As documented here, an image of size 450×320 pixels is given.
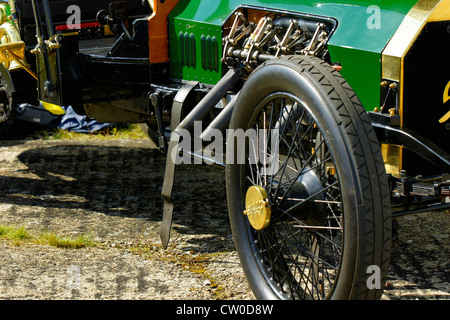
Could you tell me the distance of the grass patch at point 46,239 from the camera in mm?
3873

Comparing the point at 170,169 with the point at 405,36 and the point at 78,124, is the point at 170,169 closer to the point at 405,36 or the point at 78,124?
the point at 405,36

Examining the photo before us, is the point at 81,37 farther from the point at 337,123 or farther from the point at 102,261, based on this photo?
the point at 337,123

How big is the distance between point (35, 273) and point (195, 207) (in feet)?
4.52

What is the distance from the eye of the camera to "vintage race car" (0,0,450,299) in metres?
2.42

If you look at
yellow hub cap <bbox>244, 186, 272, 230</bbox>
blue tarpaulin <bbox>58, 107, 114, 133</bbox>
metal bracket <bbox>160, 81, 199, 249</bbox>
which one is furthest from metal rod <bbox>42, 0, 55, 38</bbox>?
blue tarpaulin <bbox>58, 107, 114, 133</bbox>

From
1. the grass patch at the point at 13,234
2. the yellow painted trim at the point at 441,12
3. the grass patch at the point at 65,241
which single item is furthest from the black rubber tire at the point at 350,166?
the grass patch at the point at 13,234

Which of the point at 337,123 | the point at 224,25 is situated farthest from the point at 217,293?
the point at 224,25

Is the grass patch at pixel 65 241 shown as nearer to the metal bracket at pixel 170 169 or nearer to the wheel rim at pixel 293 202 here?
the metal bracket at pixel 170 169

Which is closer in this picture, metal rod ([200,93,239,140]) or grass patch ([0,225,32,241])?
metal rod ([200,93,239,140])

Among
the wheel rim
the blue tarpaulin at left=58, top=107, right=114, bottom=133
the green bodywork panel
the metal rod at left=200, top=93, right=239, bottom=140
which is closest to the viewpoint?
the wheel rim

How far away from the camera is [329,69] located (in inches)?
102

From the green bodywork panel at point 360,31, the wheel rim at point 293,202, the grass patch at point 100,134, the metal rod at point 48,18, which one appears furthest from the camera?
the grass patch at point 100,134

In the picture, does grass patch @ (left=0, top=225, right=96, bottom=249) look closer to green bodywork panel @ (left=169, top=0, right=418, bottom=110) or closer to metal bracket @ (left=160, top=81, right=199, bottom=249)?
metal bracket @ (left=160, top=81, right=199, bottom=249)

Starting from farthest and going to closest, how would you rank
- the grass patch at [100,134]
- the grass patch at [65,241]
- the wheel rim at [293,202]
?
the grass patch at [100,134]
the grass patch at [65,241]
the wheel rim at [293,202]
